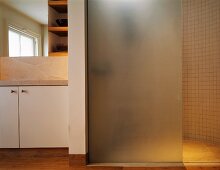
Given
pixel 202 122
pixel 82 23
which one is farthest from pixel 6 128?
pixel 202 122

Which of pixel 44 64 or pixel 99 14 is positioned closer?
pixel 99 14

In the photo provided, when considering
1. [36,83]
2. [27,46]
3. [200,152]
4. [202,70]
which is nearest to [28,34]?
[27,46]

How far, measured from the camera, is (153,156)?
2.31 meters

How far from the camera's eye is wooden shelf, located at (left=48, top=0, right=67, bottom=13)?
286 centimetres

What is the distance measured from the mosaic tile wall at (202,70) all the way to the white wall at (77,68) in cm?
177

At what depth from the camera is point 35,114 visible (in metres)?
2.46

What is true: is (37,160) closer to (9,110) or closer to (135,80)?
(9,110)

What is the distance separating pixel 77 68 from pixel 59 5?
1.07m

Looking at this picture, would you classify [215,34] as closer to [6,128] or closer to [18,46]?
[18,46]

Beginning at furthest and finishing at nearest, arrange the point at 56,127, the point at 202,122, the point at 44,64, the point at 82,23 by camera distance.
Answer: the point at 202,122
the point at 44,64
the point at 56,127
the point at 82,23

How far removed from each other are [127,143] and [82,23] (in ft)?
4.09

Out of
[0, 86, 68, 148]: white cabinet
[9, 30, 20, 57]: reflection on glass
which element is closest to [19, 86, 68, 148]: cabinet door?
[0, 86, 68, 148]: white cabinet

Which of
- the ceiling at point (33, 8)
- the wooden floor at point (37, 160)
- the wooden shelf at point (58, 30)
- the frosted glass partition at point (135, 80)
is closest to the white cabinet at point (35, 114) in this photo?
the wooden floor at point (37, 160)

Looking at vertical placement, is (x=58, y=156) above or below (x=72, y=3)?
below
